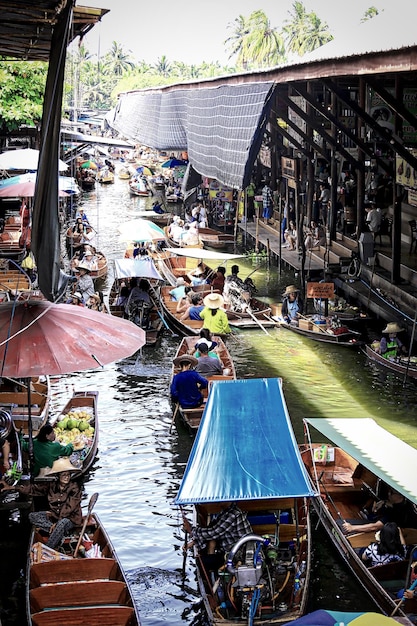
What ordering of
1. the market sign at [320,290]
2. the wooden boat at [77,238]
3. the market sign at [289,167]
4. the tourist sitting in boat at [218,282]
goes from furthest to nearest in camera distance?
the wooden boat at [77,238] < the market sign at [289,167] < the tourist sitting in boat at [218,282] < the market sign at [320,290]

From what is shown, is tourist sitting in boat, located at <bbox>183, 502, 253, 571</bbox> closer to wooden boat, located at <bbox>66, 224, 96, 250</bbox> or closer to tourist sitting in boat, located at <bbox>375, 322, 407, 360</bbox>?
tourist sitting in boat, located at <bbox>375, 322, 407, 360</bbox>

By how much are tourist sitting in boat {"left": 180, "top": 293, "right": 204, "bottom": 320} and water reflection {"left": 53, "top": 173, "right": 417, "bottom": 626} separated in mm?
628

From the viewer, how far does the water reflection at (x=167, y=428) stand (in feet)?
32.0

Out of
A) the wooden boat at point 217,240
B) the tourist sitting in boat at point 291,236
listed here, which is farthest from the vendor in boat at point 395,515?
the wooden boat at point 217,240

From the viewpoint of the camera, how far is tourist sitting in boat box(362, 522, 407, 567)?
9.02m

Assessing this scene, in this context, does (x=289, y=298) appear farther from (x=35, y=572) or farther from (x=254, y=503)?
(x=35, y=572)

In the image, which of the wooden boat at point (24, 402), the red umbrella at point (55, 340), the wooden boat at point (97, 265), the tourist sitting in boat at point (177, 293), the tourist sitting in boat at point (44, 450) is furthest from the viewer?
the wooden boat at point (97, 265)

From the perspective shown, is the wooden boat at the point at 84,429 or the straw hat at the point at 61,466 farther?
the wooden boat at the point at 84,429

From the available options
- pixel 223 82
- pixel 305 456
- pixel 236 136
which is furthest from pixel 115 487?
pixel 223 82

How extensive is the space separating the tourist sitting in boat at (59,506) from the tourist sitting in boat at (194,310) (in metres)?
8.59

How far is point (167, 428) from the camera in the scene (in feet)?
47.4

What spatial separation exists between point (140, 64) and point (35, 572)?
129761 mm

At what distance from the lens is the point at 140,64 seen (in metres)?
132

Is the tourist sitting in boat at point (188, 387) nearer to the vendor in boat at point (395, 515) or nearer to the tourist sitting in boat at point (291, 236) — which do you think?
the vendor in boat at point (395, 515)
